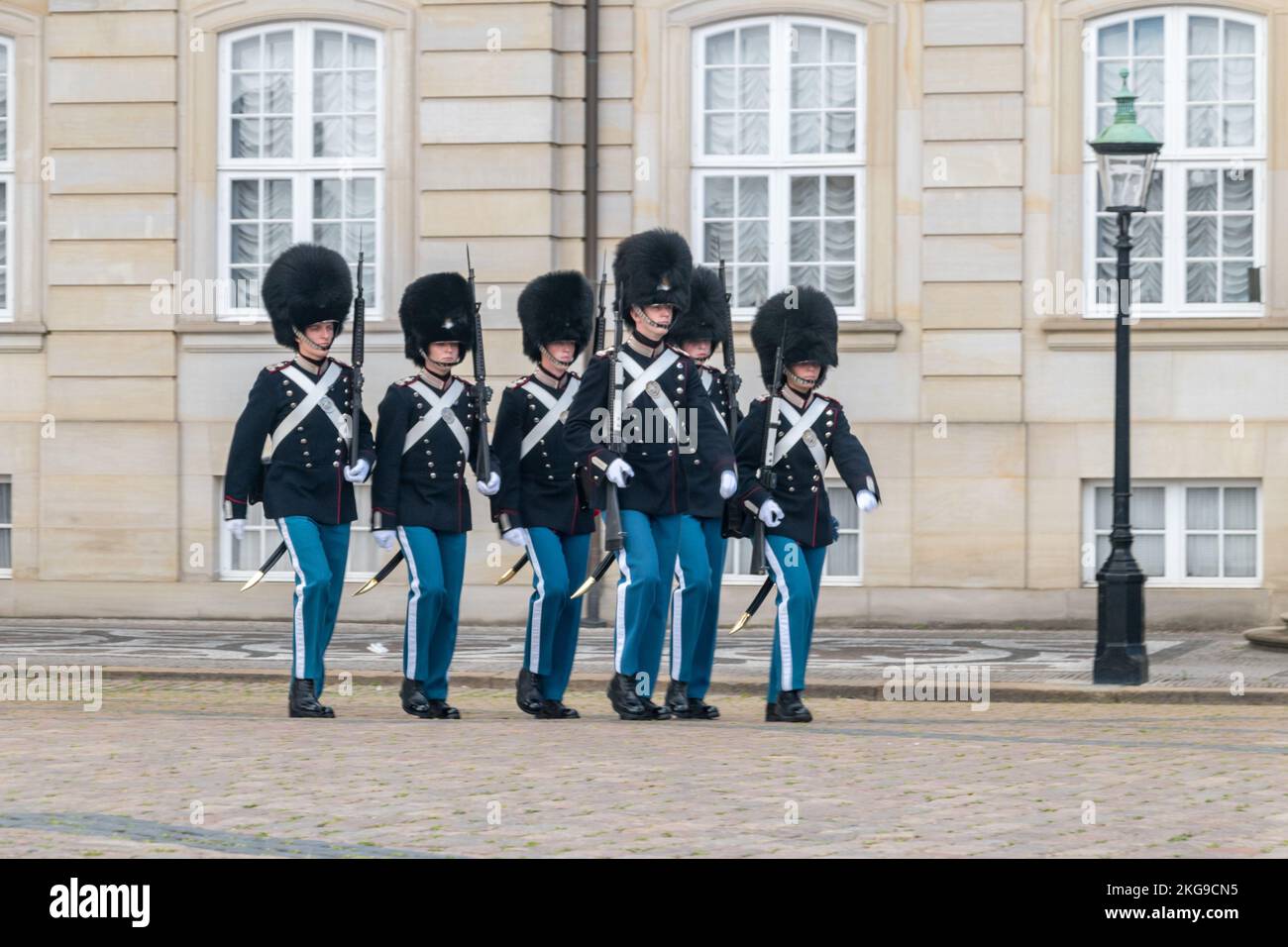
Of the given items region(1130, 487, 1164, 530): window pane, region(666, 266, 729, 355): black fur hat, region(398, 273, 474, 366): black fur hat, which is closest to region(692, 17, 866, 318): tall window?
region(1130, 487, 1164, 530): window pane

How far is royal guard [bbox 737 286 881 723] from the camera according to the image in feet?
38.3

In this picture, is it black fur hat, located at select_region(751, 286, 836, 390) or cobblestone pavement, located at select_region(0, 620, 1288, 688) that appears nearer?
black fur hat, located at select_region(751, 286, 836, 390)

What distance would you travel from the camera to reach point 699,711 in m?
12.0

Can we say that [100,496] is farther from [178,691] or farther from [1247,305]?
[1247,305]

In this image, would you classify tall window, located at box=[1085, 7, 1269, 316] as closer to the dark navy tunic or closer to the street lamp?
the street lamp

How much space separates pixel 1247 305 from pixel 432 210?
19.3 ft

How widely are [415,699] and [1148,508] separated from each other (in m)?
8.28

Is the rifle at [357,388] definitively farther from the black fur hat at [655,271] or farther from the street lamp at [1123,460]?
the street lamp at [1123,460]

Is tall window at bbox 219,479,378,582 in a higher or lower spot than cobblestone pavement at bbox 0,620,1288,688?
higher

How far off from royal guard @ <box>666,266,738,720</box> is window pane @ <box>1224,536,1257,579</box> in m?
7.30

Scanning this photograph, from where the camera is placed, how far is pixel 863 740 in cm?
1095

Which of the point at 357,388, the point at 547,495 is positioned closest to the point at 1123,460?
the point at 547,495

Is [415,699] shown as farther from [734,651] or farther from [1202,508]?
[1202,508]

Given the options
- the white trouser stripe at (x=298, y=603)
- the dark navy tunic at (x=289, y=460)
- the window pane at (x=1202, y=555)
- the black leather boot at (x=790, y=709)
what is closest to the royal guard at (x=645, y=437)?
the black leather boot at (x=790, y=709)
